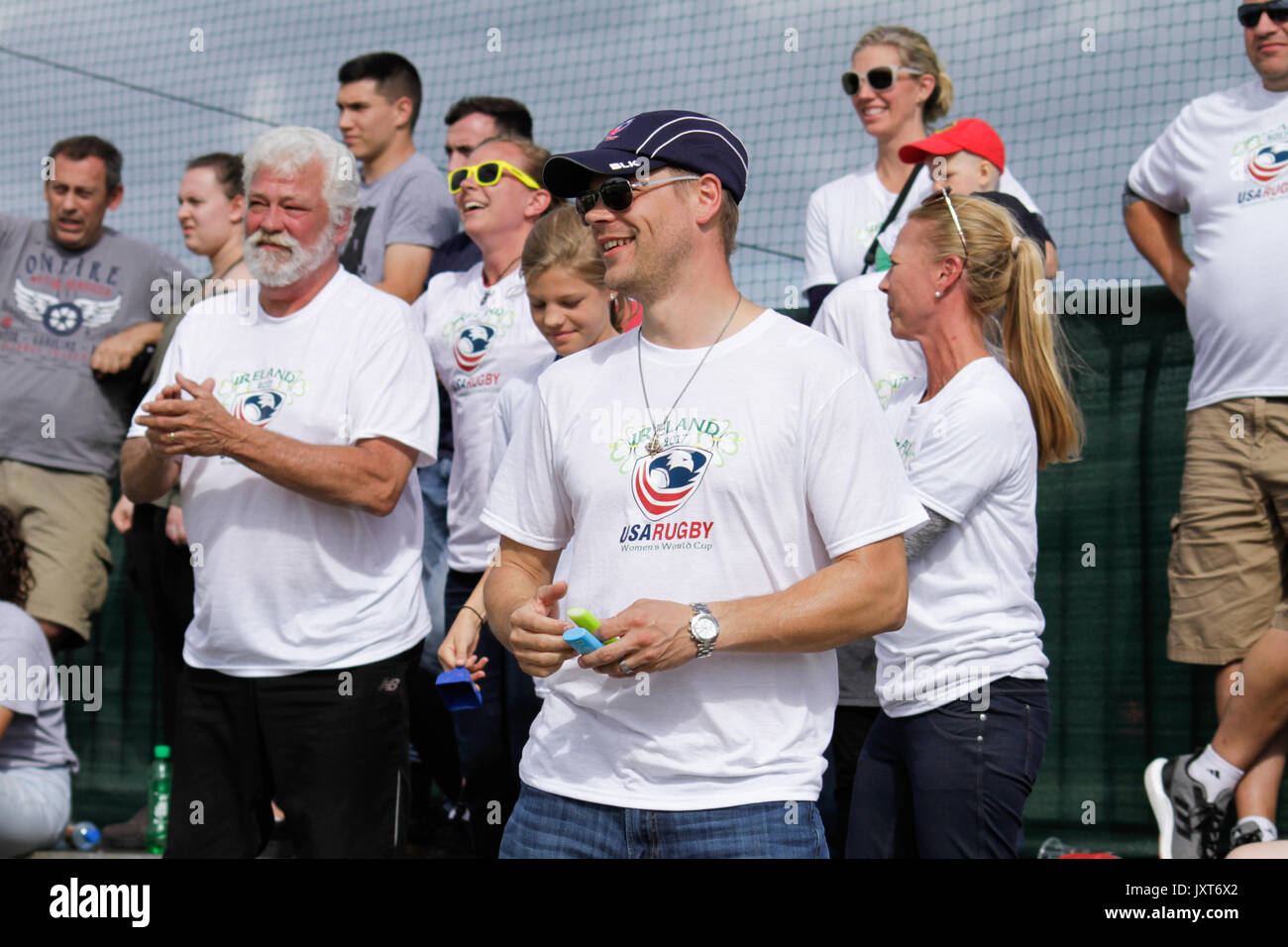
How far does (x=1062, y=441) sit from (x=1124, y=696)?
2330 mm

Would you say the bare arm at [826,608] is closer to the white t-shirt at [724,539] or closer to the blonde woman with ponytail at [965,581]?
the white t-shirt at [724,539]

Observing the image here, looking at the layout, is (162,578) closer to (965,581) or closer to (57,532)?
(57,532)

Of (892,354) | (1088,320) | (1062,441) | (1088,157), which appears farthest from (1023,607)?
(1088,157)

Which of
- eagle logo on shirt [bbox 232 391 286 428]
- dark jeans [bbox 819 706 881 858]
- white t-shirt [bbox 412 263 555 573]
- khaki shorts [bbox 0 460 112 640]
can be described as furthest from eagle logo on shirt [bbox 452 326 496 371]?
khaki shorts [bbox 0 460 112 640]

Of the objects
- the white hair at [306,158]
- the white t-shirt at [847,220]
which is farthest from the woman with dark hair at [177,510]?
the white t-shirt at [847,220]

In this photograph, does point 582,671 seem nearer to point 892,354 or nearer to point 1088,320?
point 892,354

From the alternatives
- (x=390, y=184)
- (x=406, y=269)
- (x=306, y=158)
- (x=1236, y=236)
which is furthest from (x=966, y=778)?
(x=390, y=184)

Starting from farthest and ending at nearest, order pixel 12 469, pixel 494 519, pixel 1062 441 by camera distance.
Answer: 1. pixel 12 469
2. pixel 1062 441
3. pixel 494 519

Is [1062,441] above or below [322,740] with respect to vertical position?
above

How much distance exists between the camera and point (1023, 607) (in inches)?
136

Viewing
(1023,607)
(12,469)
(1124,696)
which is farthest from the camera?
(12,469)

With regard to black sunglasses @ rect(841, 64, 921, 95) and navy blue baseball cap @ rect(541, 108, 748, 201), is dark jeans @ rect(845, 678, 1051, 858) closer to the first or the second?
navy blue baseball cap @ rect(541, 108, 748, 201)

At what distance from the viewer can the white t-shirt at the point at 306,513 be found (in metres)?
3.92

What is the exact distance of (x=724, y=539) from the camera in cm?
264
